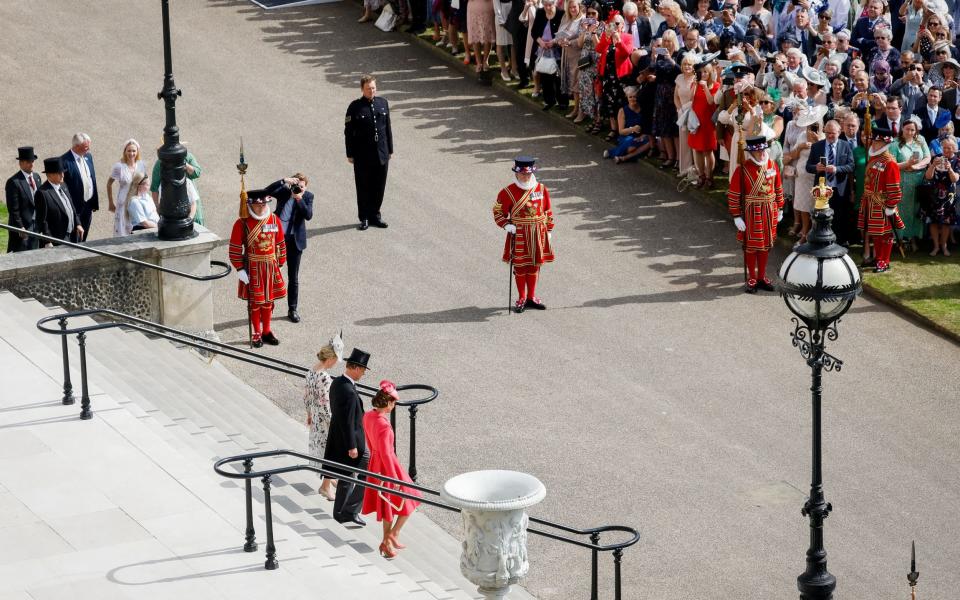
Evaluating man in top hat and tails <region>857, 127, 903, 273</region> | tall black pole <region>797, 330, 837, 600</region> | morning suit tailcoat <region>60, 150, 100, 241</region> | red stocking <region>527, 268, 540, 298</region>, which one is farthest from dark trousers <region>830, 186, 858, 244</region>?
tall black pole <region>797, 330, 837, 600</region>

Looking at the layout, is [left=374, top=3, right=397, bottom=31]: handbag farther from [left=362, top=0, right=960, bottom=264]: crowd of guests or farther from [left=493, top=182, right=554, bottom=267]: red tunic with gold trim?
[left=493, top=182, right=554, bottom=267]: red tunic with gold trim

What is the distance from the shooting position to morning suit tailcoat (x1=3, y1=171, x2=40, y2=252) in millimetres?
17516

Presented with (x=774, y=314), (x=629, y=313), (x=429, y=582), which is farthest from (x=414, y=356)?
(x=429, y=582)

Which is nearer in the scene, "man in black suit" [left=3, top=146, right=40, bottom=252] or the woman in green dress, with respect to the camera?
"man in black suit" [left=3, top=146, right=40, bottom=252]

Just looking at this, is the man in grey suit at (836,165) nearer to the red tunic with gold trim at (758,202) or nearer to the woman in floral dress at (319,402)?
the red tunic with gold trim at (758,202)

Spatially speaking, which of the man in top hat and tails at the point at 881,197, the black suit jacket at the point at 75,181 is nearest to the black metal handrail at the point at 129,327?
the black suit jacket at the point at 75,181

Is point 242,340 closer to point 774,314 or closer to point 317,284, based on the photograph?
point 317,284

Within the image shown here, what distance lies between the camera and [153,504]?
12703 millimetres

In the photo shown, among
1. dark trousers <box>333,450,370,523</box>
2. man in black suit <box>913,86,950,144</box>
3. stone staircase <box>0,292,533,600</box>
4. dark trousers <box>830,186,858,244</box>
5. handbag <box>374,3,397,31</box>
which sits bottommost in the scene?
dark trousers <box>333,450,370,523</box>

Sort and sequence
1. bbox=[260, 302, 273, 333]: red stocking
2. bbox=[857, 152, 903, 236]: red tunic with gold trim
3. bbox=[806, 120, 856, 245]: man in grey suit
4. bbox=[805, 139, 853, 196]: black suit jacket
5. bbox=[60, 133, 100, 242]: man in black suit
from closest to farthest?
1. bbox=[260, 302, 273, 333]: red stocking
2. bbox=[60, 133, 100, 242]: man in black suit
3. bbox=[857, 152, 903, 236]: red tunic with gold trim
4. bbox=[806, 120, 856, 245]: man in grey suit
5. bbox=[805, 139, 853, 196]: black suit jacket

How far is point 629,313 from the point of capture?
1888 cm

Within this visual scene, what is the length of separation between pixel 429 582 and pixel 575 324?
6.12m

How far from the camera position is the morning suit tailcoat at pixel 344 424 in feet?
44.5

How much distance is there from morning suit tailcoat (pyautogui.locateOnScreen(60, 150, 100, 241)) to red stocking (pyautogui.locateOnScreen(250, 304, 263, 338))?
1.99 m
